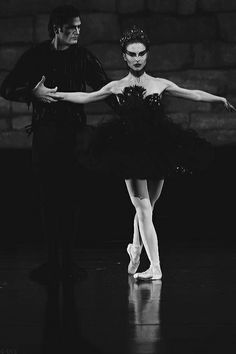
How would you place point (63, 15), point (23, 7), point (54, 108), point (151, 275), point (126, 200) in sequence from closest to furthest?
point (151, 275) → point (63, 15) → point (54, 108) → point (126, 200) → point (23, 7)

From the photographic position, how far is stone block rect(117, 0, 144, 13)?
8328 millimetres

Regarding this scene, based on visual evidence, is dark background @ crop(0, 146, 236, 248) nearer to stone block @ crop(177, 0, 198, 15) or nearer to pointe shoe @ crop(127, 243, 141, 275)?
stone block @ crop(177, 0, 198, 15)

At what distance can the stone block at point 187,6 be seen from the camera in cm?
830

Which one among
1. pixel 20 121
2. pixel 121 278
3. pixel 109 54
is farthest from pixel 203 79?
pixel 121 278

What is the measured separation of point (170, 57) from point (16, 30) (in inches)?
49.8

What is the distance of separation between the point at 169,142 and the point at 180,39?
319 centimetres

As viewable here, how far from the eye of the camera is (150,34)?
27.4 feet

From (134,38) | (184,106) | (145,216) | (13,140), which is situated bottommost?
(145,216)

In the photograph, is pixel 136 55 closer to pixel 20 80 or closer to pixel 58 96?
pixel 58 96

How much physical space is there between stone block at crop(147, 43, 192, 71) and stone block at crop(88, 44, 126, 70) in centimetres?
26

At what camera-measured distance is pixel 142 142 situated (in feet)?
17.2

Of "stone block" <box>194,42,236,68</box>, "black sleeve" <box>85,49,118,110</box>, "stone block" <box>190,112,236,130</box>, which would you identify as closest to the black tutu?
"black sleeve" <box>85,49,118,110</box>

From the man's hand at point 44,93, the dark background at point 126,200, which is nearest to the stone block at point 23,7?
the dark background at point 126,200

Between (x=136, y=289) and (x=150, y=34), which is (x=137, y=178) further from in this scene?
(x=150, y=34)
